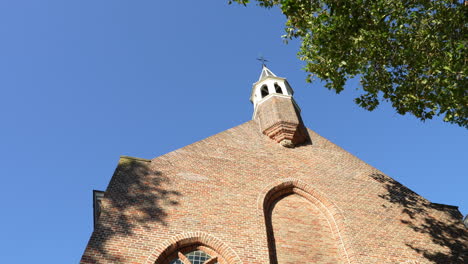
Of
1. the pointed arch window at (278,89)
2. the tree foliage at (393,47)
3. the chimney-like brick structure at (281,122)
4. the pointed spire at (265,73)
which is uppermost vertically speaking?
the pointed spire at (265,73)

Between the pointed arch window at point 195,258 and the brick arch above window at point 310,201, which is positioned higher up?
the brick arch above window at point 310,201

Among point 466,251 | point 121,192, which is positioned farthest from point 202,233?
point 466,251

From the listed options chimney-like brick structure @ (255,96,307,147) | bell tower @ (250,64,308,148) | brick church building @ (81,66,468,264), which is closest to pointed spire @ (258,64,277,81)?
bell tower @ (250,64,308,148)

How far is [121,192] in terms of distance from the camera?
10.3 meters

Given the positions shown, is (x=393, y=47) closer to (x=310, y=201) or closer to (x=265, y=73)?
(x=310, y=201)

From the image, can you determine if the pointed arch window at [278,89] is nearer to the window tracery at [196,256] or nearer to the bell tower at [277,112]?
the bell tower at [277,112]

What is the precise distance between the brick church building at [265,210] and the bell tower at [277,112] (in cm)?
9

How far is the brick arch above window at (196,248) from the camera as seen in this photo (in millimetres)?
9445

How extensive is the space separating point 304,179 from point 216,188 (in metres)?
3.55

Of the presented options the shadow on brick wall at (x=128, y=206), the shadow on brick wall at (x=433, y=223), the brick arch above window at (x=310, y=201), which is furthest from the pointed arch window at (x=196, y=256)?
the shadow on brick wall at (x=433, y=223)

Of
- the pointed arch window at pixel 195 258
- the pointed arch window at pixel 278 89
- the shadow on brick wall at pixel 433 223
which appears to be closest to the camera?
the pointed arch window at pixel 195 258

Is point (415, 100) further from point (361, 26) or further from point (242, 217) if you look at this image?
point (242, 217)

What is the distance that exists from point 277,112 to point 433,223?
24.1ft

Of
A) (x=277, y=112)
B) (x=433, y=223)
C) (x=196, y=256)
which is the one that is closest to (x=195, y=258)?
(x=196, y=256)
